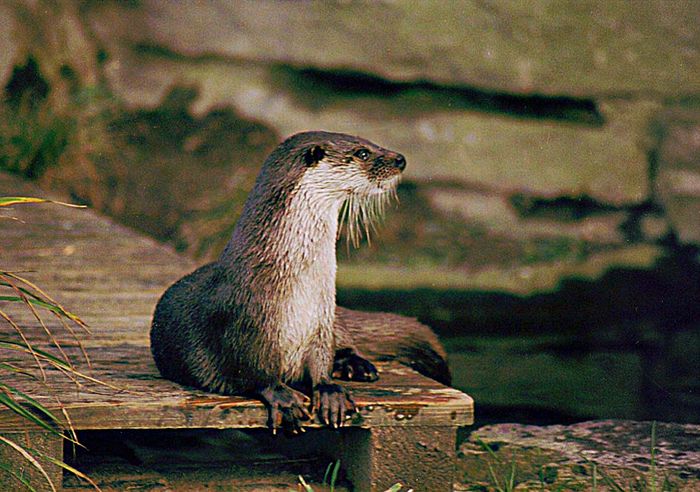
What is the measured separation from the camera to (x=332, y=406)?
201cm

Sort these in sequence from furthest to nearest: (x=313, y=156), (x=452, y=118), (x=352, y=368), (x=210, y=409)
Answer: (x=452, y=118) < (x=352, y=368) < (x=313, y=156) < (x=210, y=409)

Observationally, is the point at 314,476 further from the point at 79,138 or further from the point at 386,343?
the point at 79,138

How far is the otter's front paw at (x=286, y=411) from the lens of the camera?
2.00 metres

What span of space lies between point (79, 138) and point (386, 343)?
3534 mm

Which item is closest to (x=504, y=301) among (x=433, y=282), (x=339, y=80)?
(x=433, y=282)

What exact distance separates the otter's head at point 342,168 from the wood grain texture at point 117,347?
1.18 ft

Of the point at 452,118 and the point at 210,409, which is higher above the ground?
the point at 452,118

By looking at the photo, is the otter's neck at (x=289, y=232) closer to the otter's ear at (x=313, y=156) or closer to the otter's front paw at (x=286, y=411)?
the otter's ear at (x=313, y=156)

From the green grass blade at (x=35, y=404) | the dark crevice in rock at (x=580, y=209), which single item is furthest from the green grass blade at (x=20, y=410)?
the dark crevice in rock at (x=580, y=209)

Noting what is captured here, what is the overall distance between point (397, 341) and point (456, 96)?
178 inches

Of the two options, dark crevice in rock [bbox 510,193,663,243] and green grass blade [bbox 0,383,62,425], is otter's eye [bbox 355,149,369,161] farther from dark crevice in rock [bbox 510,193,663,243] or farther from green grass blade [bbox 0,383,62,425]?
dark crevice in rock [bbox 510,193,663,243]

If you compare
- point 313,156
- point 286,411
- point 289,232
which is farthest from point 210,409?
point 313,156

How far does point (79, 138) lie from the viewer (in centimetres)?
572

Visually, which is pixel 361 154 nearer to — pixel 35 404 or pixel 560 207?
pixel 35 404
